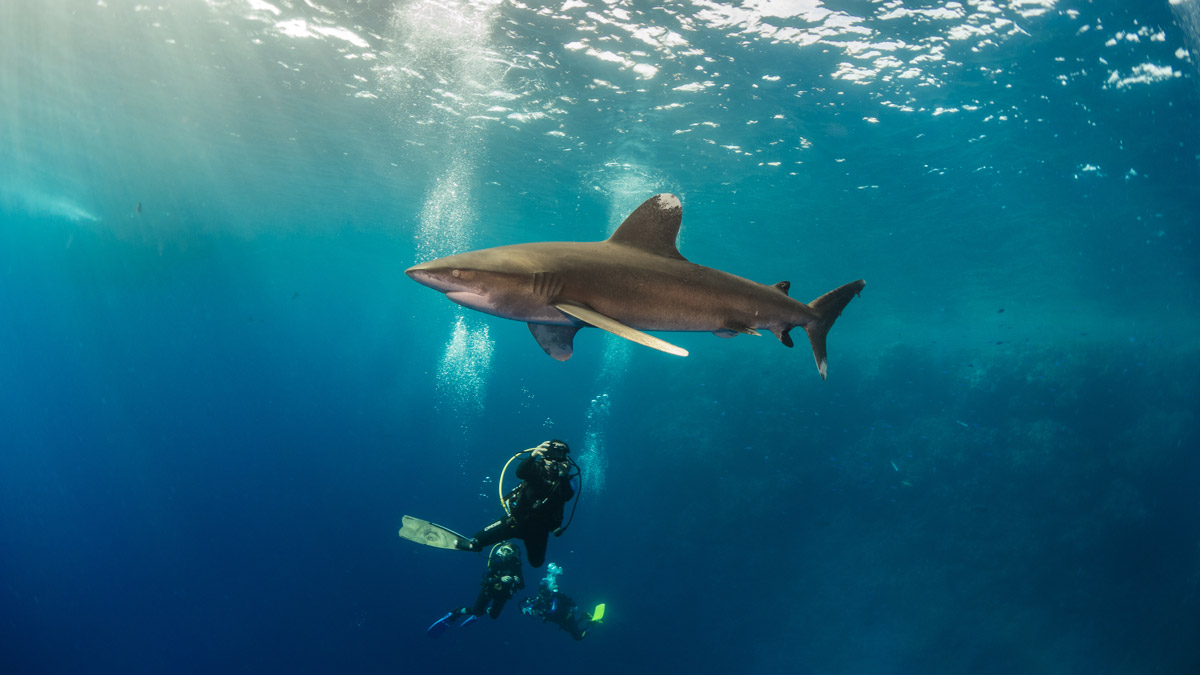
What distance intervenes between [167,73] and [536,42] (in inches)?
616

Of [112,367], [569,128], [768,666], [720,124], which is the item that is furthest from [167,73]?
[112,367]

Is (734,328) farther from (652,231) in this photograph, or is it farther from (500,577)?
(500,577)

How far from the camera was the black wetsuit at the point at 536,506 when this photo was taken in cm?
569

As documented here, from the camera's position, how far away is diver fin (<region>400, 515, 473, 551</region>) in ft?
18.3

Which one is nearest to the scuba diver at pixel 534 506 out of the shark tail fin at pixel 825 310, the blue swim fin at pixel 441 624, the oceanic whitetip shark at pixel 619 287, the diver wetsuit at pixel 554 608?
the oceanic whitetip shark at pixel 619 287

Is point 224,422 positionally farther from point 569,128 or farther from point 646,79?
point 646,79

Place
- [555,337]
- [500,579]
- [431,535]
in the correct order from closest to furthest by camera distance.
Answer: [555,337]
[431,535]
[500,579]

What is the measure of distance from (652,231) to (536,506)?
13.5 ft

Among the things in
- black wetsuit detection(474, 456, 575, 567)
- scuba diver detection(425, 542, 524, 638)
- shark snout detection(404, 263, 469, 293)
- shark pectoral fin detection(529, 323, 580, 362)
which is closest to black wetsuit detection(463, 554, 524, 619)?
scuba diver detection(425, 542, 524, 638)

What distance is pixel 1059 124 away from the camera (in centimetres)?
1397

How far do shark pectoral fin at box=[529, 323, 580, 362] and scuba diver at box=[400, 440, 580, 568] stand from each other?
282 centimetres

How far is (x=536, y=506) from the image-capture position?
5.77m

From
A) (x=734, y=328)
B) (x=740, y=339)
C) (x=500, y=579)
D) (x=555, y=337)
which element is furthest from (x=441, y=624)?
(x=740, y=339)

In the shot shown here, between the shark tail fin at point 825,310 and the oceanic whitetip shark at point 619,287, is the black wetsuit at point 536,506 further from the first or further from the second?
the shark tail fin at point 825,310
